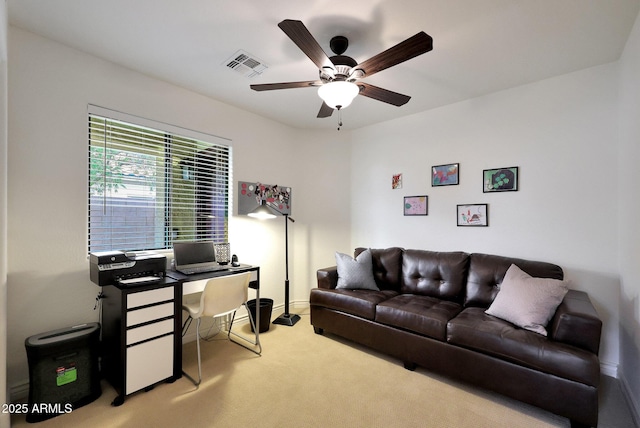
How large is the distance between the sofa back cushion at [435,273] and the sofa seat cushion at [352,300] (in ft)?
0.87

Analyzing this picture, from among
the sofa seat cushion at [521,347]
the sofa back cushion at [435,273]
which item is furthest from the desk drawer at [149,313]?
the sofa back cushion at [435,273]

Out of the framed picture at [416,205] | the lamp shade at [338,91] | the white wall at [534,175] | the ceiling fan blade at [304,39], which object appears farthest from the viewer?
the framed picture at [416,205]

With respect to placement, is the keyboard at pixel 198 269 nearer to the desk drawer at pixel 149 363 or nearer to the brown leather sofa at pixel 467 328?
the desk drawer at pixel 149 363

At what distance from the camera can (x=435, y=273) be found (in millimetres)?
3039

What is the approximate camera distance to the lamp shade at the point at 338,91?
1.88m

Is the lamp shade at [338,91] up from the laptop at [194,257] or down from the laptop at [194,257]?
up

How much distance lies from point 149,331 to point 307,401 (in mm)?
1291

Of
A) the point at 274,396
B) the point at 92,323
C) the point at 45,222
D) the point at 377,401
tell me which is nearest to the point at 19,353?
the point at 92,323

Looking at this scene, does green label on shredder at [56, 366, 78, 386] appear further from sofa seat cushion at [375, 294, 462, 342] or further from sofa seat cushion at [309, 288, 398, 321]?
sofa seat cushion at [375, 294, 462, 342]

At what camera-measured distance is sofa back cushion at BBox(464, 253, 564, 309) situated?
2545mm

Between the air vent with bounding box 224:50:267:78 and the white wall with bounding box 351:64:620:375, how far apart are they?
2018 mm

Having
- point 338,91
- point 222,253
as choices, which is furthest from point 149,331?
point 338,91

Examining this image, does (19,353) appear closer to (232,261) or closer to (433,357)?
(232,261)

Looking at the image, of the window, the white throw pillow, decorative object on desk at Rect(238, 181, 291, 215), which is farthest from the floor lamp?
the white throw pillow
